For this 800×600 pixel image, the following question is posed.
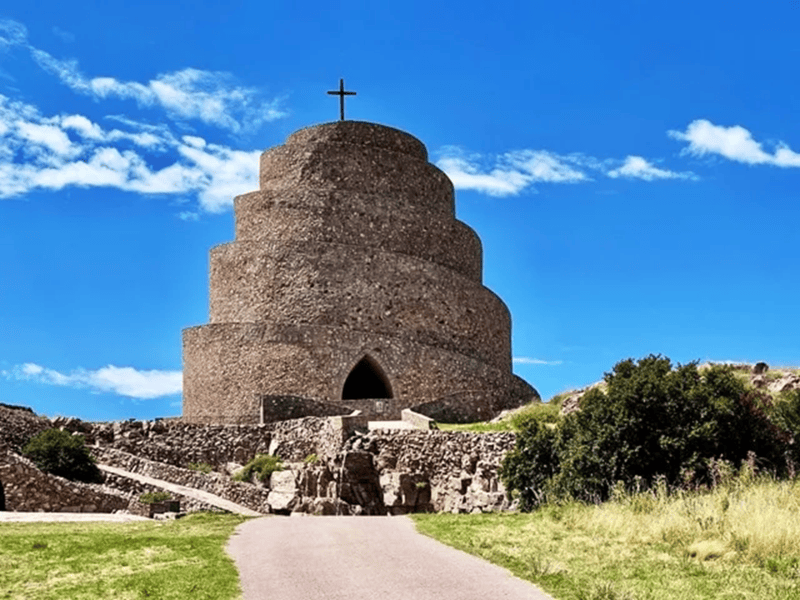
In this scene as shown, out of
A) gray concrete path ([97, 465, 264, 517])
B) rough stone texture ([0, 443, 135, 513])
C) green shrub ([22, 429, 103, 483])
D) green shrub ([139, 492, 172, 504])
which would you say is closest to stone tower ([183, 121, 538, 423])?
gray concrete path ([97, 465, 264, 517])

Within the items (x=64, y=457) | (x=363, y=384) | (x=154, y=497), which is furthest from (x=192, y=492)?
(x=363, y=384)

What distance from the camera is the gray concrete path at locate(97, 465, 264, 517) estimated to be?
28.1 m

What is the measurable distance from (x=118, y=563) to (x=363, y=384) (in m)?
30.3

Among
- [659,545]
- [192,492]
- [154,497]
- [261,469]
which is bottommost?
[659,545]

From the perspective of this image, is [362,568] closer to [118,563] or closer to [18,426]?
[118,563]

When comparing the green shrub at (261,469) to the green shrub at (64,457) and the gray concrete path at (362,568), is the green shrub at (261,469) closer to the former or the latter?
the green shrub at (64,457)

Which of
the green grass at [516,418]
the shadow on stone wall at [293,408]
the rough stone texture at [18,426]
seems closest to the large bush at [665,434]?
the green grass at [516,418]

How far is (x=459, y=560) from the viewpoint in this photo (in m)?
14.7

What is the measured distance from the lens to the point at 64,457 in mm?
31500

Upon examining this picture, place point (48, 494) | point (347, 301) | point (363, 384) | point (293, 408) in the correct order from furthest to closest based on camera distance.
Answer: point (363, 384) < point (347, 301) < point (293, 408) < point (48, 494)

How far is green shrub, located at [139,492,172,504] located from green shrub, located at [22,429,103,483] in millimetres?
3187

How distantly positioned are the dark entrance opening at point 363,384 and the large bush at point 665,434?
70.9 ft

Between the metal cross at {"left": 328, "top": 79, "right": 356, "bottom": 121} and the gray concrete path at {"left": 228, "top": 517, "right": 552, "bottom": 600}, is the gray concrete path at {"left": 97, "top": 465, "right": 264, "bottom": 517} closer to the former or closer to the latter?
the gray concrete path at {"left": 228, "top": 517, "right": 552, "bottom": 600}

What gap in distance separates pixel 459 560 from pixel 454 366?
29111 millimetres
